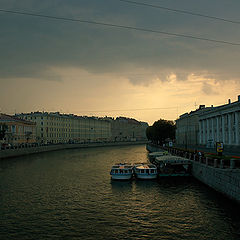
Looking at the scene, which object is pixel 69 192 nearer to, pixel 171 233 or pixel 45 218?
pixel 45 218

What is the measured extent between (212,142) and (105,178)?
41.7 metres

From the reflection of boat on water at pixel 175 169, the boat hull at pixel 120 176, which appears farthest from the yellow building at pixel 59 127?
the boat hull at pixel 120 176

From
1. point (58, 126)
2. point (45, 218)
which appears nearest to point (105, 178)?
point (45, 218)

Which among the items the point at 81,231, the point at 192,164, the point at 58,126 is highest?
the point at 58,126

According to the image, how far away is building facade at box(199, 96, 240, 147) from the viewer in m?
60.7

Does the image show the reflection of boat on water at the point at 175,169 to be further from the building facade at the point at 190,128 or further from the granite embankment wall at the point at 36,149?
the granite embankment wall at the point at 36,149

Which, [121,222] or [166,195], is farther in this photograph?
[166,195]

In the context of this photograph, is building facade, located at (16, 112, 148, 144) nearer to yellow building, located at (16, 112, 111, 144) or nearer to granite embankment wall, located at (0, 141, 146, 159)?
yellow building, located at (16, 112, 111, 144)

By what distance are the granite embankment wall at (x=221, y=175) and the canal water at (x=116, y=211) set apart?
83 cm

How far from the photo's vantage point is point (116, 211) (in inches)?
961

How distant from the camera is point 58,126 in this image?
16175 cm

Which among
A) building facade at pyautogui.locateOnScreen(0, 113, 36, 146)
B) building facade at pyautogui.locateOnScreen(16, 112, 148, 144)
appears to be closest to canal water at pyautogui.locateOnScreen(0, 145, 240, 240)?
building facade at pyautogui.locateOnScreen(0, 113, 36, 146)

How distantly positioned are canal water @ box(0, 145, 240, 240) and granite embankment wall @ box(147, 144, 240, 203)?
0.83m

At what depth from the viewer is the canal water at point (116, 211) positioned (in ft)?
64.1
